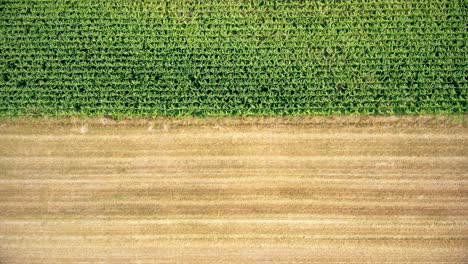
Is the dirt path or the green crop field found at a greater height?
the green crop field

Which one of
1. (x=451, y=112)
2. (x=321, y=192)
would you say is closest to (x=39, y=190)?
(x=321, y=192)

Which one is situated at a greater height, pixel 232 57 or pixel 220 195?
pixel 232 57

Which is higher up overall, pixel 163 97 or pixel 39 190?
pixel 163 97

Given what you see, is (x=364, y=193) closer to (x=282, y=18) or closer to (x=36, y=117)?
(x=282, y=18)

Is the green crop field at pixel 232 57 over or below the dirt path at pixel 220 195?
over
